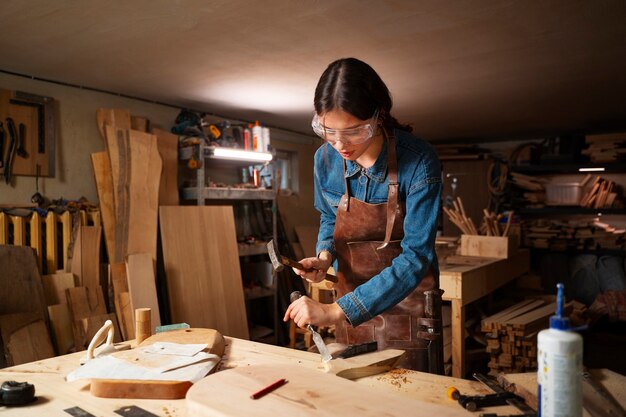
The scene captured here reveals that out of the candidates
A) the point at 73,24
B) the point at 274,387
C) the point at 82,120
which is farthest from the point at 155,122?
the point at 274,387

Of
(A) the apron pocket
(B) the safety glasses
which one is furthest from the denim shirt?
(B) the safety glasses

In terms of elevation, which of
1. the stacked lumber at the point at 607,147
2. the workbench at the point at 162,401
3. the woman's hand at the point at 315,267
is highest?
the stacked lumber at the point at 607,147

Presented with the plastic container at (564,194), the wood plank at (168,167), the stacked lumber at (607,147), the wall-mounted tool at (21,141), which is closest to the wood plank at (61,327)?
the wall-mounted tool at (21,141)

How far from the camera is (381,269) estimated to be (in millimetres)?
1976

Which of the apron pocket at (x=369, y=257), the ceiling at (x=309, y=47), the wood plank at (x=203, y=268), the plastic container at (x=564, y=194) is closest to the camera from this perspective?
the apron pocket at (x=369, y=257)

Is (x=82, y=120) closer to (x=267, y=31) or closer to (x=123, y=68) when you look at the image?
(x=123, y=68)

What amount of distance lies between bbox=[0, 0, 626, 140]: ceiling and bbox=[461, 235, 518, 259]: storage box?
147 centimetres

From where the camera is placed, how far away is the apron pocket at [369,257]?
1.95 m

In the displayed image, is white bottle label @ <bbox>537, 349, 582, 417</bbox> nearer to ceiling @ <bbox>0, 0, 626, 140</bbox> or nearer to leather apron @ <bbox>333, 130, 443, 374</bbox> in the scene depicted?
Result: leather apron @ <bbox>333, 130, 443, 374</bbox>

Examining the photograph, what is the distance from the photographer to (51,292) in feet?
12.7

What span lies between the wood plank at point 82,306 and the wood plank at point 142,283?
Result: 265 mm

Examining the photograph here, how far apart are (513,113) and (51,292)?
5.50 m

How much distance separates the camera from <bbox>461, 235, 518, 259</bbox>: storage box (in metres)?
4.60

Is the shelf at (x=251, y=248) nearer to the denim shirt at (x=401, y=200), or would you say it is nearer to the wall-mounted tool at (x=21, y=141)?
the wall-mounted tool at (x=21, y=141)
